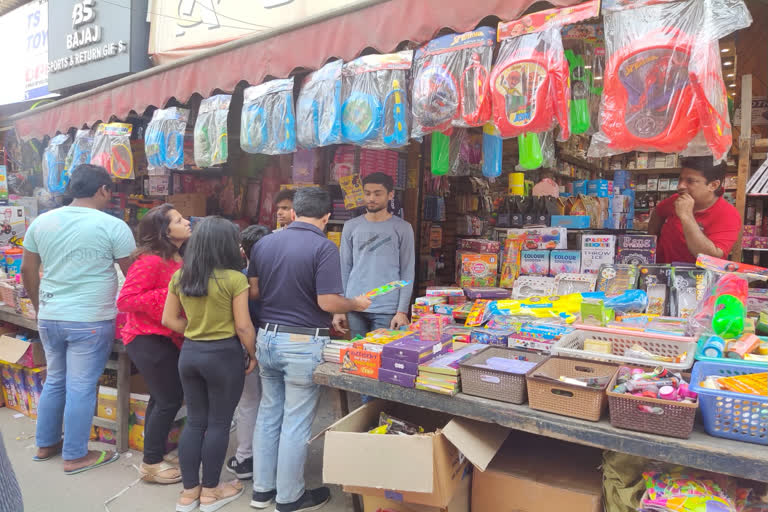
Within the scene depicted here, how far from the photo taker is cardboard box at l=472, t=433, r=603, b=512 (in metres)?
2.11

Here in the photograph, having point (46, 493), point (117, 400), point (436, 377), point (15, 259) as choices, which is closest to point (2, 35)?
point (15, 259)

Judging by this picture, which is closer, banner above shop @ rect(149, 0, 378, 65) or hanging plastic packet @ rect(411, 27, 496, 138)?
hanging plastic packet @ rect(411, 27, 496, 138)

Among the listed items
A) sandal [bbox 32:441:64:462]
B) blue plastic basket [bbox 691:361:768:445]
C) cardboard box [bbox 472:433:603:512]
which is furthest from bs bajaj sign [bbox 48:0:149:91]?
blue plastic basket [bbox 691:361:768:445]

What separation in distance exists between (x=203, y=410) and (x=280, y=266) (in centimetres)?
92

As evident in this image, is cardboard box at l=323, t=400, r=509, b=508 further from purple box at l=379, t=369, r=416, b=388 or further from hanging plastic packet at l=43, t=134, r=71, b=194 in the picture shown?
hanging plastic packet at l=43, t=134, r=71, b=194

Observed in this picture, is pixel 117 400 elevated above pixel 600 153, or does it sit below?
below

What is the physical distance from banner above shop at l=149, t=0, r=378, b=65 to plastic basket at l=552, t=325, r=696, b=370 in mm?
3227

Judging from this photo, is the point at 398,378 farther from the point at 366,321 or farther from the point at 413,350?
the point at 366,321

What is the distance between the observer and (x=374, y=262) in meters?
3.62

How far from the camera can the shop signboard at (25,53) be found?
7.70m

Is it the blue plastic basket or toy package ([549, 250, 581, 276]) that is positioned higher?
toy package ([549, 250, 581, 276])

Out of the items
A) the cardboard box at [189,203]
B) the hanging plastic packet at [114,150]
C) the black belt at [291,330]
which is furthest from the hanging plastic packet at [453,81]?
the cardboard box at [189,203]

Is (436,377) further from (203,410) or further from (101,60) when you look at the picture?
(101,60)

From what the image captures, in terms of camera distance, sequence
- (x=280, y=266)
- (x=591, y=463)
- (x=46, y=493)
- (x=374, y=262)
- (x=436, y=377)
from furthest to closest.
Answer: (x=374, y=262)
(x=46, y=493)
(x=280, y=266)
(x=591, y=463)
(x=436, y=377)
